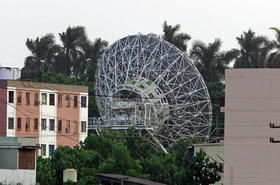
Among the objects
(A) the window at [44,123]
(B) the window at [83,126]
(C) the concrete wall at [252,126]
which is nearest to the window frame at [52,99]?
(A) the window at [44,123]

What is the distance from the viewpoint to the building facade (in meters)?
105

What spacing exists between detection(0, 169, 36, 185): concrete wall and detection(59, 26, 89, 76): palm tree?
308ft

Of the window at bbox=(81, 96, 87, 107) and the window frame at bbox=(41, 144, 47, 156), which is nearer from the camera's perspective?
the window frame at bbox=(41, 144, 47, 156)

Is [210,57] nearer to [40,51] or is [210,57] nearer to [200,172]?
[40,51]

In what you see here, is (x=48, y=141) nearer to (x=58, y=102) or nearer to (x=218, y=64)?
(x=58, y=102)

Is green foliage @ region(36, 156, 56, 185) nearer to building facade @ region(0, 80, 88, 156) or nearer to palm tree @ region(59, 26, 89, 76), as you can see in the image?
building facade @ region(0, 80, 88, 156)

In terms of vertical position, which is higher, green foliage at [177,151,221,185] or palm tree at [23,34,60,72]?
palm tree at [23,34,60,72]

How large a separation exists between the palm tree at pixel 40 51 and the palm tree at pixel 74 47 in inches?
65.5

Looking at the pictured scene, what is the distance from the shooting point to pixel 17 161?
6291cm

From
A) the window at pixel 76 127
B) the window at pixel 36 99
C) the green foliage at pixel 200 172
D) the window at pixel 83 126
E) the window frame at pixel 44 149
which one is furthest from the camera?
the window at pixel 83 126

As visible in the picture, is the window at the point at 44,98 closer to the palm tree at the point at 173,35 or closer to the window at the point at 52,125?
the window at the point at 52,125

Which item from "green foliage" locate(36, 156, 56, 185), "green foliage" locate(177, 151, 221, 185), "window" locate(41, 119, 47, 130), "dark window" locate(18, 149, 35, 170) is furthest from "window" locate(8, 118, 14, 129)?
"green foliage" locate(177, 151, 221, 185)

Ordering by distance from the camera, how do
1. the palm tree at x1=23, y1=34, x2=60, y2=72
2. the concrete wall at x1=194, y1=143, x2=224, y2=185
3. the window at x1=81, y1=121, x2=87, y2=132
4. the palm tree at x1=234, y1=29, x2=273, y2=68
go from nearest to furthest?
1. the concrete wall at x1=194, y1=143, x2=224, y2=185
2. the window at x1=81, y1=121, x2=87, y2=132
3. the palm tree at x1=234, y1=29, x2=273, y2=68
4. the palm tree at x1=23, y1=34, x2=60, y2=72

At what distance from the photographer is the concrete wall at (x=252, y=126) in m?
53.6
